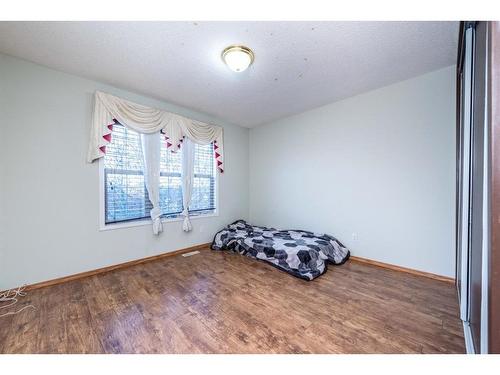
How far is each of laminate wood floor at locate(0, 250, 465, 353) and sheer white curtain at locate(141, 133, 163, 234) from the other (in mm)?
799

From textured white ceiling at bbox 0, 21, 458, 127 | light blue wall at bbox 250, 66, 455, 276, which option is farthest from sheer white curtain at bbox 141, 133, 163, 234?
light blue wall at bbox 250, 66, 455, 276

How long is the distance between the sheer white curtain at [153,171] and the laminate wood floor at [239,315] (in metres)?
0.80

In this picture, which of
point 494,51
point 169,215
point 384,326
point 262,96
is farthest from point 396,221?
point 169,215

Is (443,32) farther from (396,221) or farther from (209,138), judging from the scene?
(209,138)

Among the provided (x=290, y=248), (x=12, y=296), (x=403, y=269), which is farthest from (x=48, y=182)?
(x=403, y=269)

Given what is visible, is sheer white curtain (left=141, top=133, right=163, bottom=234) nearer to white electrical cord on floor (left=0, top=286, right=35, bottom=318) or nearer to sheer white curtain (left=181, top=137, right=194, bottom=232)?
sheer white curtain (left=181, top=137, right=194, bottom=232)

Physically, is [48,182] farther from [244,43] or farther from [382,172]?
[382,172]

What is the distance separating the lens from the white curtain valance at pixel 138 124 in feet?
8.16

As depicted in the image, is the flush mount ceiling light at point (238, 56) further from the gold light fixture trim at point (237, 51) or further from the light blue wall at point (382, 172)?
the light blue wall at point (382, 172)

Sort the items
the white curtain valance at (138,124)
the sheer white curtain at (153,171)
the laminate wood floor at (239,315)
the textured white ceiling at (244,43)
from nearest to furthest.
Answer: the laminate wood floor at (239,315) → the textured white ceiling at (244,43) → the white curtain valance at (138,124) → the sheer white curtain at (153,171)

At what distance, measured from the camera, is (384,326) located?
4.95ft

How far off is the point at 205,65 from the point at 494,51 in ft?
7.10

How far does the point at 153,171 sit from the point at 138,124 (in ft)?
2.24

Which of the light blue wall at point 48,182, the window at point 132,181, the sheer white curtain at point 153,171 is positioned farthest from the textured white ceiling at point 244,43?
the window at point 132,181
